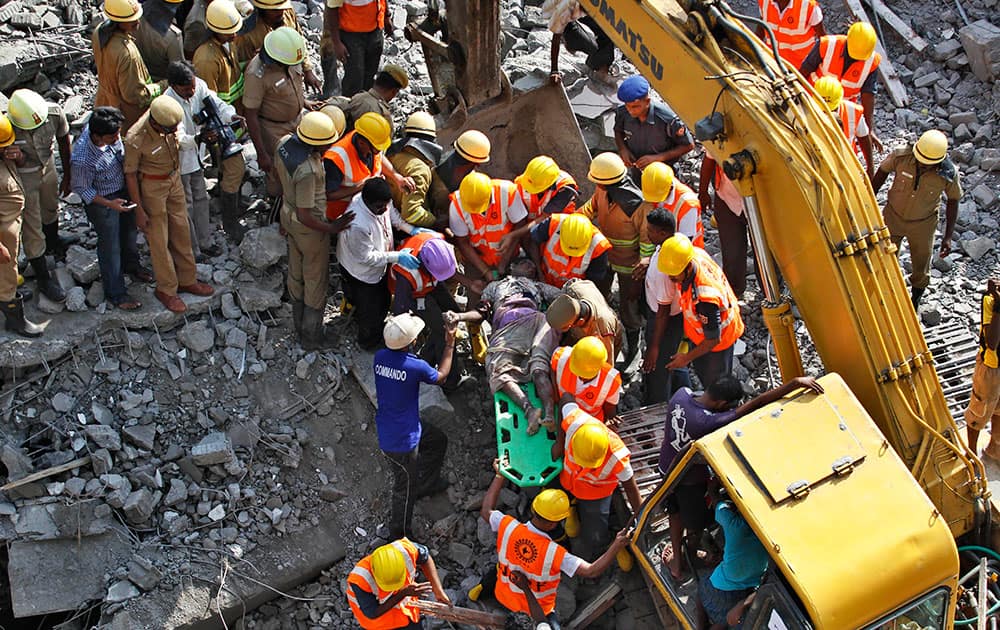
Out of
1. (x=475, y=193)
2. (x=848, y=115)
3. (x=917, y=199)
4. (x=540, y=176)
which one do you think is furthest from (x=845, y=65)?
(x=475, y=193)

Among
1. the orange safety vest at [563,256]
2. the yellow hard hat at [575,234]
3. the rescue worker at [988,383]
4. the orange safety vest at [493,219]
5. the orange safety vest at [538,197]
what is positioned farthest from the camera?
the orange safety vest at [538,197]

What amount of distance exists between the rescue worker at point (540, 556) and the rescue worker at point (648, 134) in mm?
3618

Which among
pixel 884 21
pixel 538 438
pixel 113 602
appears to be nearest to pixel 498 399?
pixel 538 438

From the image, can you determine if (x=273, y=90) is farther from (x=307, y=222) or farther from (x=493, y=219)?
(x=493, y=219)

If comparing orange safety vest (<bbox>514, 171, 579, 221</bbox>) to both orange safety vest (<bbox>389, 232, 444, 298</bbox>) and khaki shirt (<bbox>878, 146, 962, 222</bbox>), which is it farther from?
khaki shirt (<bbox>878, 146, 962, 222</bbox>)

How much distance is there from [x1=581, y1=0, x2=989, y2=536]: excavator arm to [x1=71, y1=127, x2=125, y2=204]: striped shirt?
13.6 ft

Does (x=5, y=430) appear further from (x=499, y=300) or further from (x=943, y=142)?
(x=943, y=142)

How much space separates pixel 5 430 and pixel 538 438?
154 inches

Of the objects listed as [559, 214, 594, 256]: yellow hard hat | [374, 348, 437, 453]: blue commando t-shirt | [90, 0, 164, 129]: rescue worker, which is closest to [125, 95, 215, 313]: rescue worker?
[90, 0, 164, 129]: rescue worker

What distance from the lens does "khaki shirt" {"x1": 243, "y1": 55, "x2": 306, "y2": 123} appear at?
8.66 metres

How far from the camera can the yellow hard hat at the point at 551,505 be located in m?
6.71

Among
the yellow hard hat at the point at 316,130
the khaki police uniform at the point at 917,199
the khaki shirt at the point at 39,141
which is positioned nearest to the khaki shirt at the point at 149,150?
the khaki shirt at the point at 39,141

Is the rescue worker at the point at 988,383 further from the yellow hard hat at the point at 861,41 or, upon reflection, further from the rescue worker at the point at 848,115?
the yellow hard hat at the point at 861,41

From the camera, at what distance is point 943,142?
27.8ft
